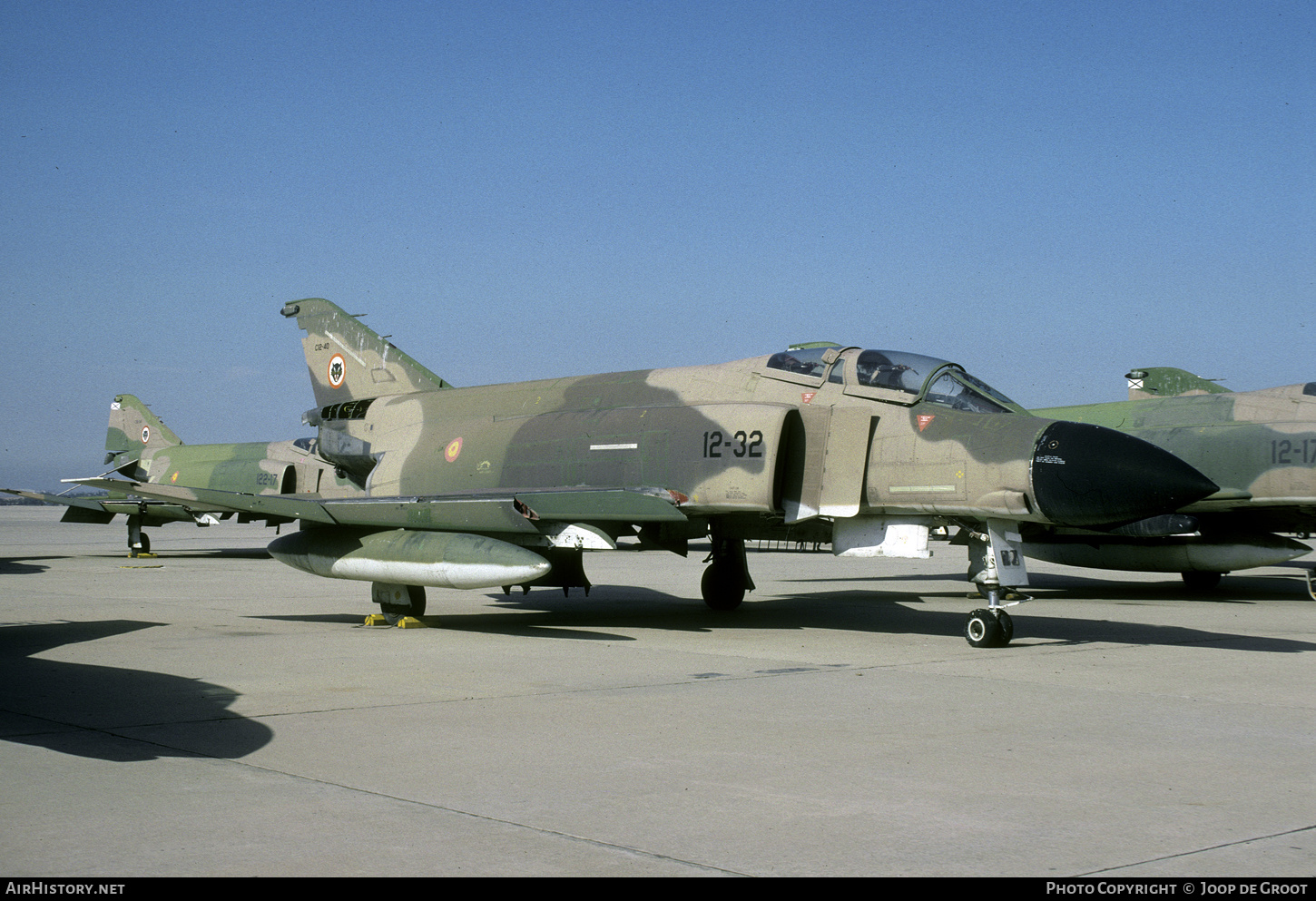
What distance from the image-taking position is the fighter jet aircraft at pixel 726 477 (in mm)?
9781

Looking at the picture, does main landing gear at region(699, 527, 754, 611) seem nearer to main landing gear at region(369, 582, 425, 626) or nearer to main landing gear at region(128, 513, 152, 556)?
main landing gear at region(369, 582, 425, 626)

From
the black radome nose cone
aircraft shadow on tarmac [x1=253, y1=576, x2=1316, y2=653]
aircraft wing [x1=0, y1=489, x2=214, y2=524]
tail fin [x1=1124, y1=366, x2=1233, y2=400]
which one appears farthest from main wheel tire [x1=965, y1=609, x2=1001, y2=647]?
aircraft wing [x1=0, y1=489, x2=214, y2=524]

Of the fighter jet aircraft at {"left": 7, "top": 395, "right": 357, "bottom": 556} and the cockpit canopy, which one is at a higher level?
the cockpit canopy

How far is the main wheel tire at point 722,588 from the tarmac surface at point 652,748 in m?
1.69

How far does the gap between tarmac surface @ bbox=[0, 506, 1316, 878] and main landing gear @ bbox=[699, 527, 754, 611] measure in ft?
5.57

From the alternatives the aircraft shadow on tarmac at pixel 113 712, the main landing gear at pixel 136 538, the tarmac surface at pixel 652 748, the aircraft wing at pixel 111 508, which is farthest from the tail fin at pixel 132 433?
the aircraft shadow on tarmac at pixel 113 712

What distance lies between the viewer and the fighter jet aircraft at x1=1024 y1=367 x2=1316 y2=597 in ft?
51.5

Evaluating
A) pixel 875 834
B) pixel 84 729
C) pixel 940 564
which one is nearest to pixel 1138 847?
pixel 875 834

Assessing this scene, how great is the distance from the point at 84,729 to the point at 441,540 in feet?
17.3

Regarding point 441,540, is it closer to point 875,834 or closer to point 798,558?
point 875,834

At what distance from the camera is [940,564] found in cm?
2578

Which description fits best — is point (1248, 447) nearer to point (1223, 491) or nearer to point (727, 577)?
point (1223, 491)
